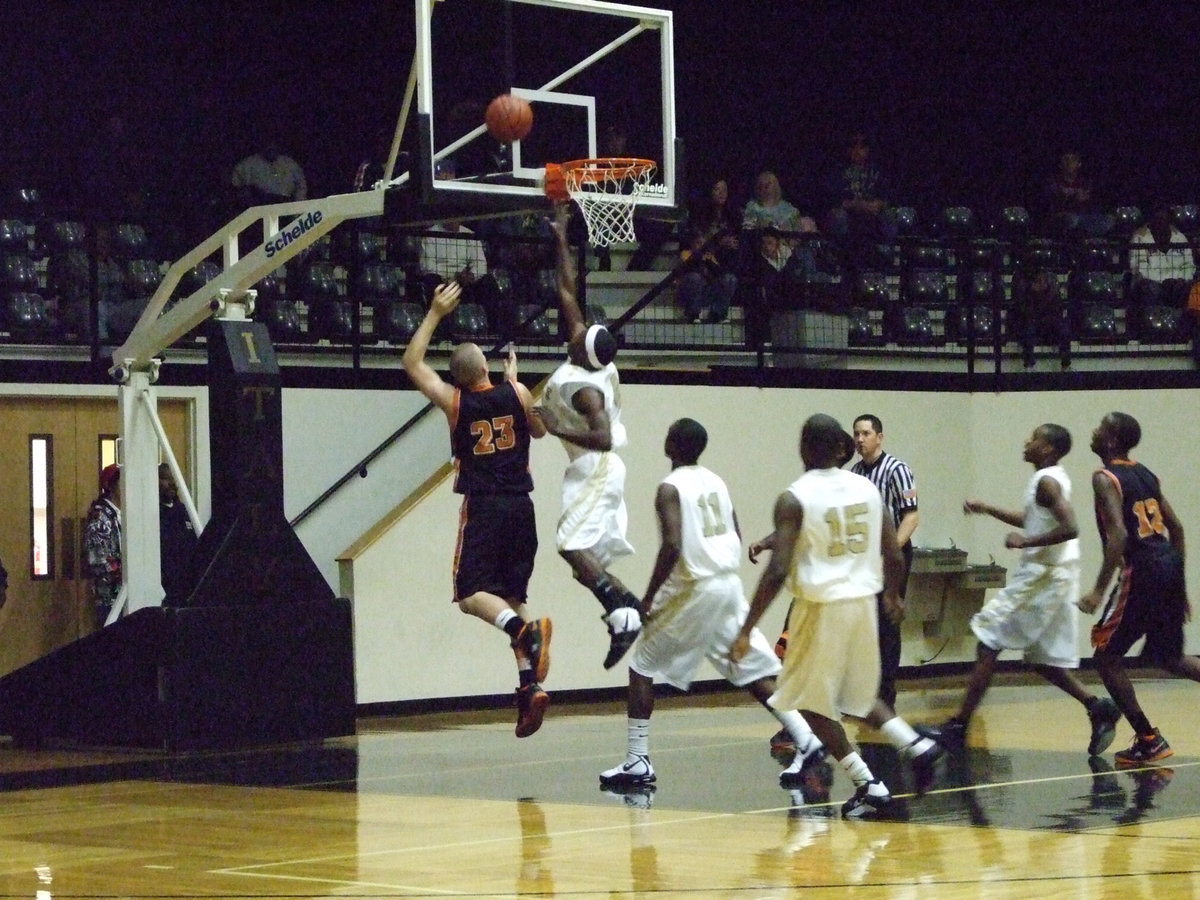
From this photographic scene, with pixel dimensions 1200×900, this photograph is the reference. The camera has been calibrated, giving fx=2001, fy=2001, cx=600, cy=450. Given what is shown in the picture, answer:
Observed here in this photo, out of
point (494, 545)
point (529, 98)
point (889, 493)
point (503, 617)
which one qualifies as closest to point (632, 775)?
point (503, 617)

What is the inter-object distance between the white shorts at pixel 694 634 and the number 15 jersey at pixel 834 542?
147 centimetres

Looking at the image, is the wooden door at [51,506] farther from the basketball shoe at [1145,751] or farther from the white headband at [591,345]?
the basketball shoe at [1145,751]

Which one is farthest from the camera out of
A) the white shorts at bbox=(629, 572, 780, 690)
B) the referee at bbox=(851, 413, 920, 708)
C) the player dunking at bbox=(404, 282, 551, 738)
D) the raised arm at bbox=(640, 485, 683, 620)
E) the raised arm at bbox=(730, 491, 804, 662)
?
the referee at bbox=(851, 413, 920, 708)

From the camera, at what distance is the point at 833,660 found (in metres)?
8.90

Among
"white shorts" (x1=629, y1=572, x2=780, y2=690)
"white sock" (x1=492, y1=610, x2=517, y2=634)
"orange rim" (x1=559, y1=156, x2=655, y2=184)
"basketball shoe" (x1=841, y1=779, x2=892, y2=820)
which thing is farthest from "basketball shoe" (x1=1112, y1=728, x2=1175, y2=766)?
"orange rim" (x1=559, y1=156, x2=655, y2=184)

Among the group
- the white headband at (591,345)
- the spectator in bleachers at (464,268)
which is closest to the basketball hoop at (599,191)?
the white headband at (591,345)

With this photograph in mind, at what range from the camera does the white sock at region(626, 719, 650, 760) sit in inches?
408

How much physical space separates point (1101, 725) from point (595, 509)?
313 centimetres

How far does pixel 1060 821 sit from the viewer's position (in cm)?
881

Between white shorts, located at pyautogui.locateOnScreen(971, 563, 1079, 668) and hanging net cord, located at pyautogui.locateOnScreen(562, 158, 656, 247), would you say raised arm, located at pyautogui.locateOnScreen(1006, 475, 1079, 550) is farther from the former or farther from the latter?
hanging net cord, located at pyautogui.locateOnScreen(562, 158, 656, 247)

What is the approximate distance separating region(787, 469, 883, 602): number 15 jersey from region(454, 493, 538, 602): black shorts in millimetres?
2719

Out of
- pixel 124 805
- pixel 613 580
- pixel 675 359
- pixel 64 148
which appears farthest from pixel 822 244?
pixel 124 805

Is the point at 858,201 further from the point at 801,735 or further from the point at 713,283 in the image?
the point at 801,735

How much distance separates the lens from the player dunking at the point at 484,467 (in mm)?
11203
